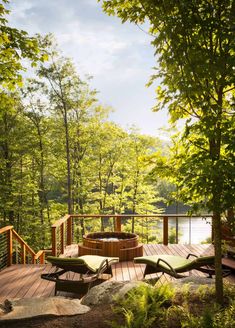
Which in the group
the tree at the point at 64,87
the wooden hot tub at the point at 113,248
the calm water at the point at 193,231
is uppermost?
the tree at the point at 64,87

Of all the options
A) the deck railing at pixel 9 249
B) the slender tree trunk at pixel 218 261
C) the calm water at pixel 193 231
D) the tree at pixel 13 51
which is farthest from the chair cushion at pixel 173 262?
the calm water at pixel 193 231

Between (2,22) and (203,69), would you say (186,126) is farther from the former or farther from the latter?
(2,22)

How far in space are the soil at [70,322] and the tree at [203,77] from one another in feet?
4.00

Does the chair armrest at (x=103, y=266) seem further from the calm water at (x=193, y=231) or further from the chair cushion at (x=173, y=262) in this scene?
the calm water at (x=193, y=231)

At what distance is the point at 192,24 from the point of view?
126 inches

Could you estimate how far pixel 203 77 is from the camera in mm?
3209

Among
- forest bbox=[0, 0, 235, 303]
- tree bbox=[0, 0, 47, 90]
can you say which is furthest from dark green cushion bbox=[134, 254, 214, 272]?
tree bbox=[0, 0, 47, 90]

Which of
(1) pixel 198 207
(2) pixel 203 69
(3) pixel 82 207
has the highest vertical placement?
(2) pixel 203 69

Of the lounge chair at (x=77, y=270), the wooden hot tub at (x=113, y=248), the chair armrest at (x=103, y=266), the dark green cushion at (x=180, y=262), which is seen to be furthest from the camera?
the wooden hot tub at (x=113, y=248)

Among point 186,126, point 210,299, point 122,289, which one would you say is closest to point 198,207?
point 186,126

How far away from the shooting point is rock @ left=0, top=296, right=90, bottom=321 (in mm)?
3129

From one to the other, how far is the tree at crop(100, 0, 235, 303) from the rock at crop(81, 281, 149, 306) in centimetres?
100

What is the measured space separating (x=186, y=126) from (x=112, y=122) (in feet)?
56.9

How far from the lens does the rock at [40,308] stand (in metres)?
3.13
